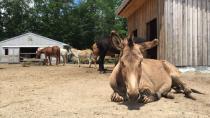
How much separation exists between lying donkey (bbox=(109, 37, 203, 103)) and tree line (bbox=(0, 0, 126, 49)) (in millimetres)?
56994

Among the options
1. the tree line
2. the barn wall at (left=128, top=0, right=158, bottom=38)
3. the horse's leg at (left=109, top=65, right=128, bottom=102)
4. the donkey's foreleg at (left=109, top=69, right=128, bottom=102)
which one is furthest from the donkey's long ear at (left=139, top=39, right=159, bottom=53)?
the tree line

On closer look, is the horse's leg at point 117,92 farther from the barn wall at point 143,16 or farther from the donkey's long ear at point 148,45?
the barn wall at point 143,16

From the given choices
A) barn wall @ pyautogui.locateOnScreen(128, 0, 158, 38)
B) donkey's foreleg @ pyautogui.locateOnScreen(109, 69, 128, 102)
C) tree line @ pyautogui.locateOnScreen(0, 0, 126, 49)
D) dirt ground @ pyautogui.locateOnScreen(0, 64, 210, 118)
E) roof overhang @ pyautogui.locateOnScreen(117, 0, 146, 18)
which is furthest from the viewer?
tree line @ pyautogui.locateOnScreen(0, 0, 126, 49)

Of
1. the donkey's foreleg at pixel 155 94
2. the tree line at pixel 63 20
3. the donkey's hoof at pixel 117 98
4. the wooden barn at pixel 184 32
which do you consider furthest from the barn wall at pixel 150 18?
the tree line at pixel 63 20

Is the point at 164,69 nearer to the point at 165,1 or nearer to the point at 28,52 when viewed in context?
the point at 165,1

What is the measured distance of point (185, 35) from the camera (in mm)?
16688

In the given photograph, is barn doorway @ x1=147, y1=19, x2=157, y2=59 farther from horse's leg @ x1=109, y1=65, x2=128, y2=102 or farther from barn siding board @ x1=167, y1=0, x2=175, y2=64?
horse's leg @ x1=109, y1=65, x2=128, y2=102

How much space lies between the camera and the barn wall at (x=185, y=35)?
54.5 feet

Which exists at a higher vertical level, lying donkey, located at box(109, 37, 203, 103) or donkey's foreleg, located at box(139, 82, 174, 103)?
lying donkey, located at box(109, 37, 203, 103)

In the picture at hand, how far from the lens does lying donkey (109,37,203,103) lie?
752 cm

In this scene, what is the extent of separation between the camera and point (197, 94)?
34.3 ft

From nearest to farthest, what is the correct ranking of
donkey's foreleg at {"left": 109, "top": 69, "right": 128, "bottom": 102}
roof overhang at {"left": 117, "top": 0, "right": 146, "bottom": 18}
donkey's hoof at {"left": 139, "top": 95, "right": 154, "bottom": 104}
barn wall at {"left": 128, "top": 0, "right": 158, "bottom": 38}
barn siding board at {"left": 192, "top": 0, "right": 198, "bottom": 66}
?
donkey's hoof at {"left": 139, "top": 95, "right": 154, "bottom": 104} → donkey's foreleg at {"left": 109, "top": 69, "right": 128, "bottom": 102} → barn siding board at {"left": 192, "top": 0, "right": 198, "bottom": 66} → barn wall at {"left": 128, "top": 0, "right": 158, "bottom": 38} → roof overhang at {"left": 117, "top": 0, "right": 146, "bottom": 18}

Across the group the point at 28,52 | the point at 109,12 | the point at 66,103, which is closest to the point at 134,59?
the point at 66,103

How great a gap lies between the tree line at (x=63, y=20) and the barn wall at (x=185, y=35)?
165 feet
